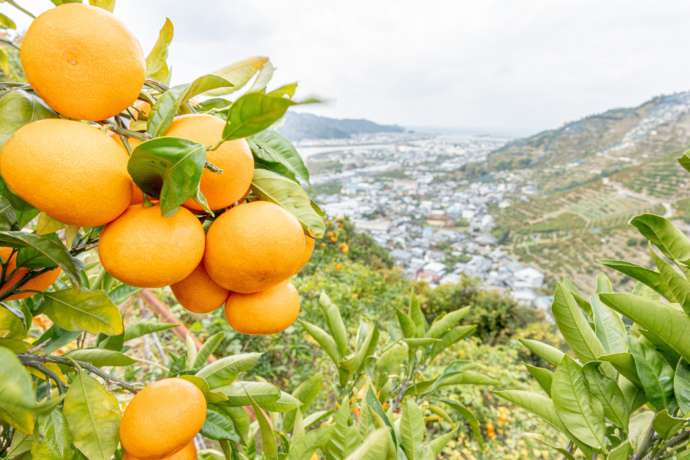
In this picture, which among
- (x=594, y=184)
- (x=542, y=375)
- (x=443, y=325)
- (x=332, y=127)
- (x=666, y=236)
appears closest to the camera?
(x=666, y=236)

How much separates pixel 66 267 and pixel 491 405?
3.05 m

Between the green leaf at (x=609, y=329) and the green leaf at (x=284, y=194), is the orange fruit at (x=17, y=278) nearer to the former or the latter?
the green leaf at (x=284, y=194)

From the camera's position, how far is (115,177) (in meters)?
0.34

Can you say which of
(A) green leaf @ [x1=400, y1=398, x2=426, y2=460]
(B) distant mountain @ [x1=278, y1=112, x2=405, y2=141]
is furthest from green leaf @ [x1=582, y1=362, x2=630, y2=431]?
(B) distant mountain @ [x1=278, y1=112, x2=405, y2=141]

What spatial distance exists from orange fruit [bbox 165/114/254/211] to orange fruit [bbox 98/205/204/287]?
37mm

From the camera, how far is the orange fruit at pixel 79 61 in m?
0.32

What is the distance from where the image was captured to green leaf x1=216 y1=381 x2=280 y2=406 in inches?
22.9

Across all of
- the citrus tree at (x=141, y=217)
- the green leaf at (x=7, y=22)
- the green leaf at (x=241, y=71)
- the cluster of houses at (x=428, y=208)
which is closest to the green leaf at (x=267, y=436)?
the citrus tree at (x=141, y=217)

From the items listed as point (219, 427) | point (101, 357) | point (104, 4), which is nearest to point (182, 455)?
point (219, 427)

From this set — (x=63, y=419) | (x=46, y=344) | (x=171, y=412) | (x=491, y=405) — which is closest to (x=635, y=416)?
(x=171, y=412)

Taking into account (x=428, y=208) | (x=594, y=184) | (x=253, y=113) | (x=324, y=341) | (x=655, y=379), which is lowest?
(x=428, y=208)

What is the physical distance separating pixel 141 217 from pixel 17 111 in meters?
0.13

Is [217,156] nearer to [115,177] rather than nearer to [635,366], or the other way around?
[115,177]

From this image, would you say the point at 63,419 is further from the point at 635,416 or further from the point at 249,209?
the point at 635,416
